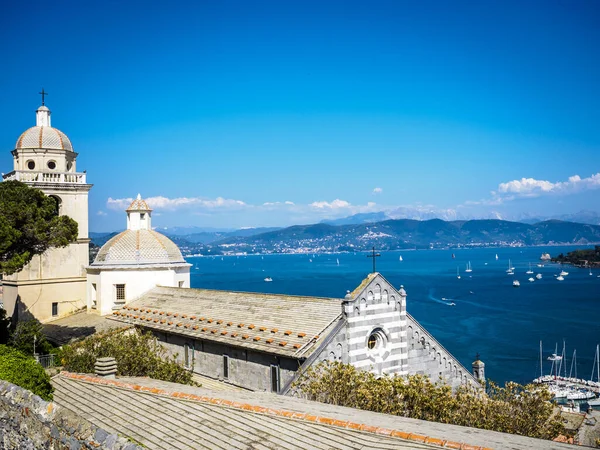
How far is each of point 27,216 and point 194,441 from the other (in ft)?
77.5

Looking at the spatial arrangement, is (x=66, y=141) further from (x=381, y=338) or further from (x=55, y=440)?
(x=55, y=440)

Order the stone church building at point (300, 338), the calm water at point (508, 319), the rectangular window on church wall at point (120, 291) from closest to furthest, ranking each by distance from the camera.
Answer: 1. the stone church building at point (300, 338)
2. the rectangular window on church wall at point (120, 291)
3. the calm water at point (508, 319)

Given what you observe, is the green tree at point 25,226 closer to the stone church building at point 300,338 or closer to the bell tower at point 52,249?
the stone church building at point 300,338

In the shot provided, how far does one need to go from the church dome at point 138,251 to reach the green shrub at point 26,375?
27273mm

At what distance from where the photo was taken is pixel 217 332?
3016 centimetres

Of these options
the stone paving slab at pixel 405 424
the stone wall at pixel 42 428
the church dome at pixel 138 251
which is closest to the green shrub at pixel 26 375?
the stone wall at pixel 42 428

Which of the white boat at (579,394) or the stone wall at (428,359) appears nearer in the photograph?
the stone wall at (428,359)

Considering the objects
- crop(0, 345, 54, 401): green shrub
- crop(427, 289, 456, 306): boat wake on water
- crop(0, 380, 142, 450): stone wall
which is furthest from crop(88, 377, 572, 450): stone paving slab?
crop(427, 289, 456, 306): boat wake on water

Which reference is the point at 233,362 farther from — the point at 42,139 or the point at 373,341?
the point at 42,139

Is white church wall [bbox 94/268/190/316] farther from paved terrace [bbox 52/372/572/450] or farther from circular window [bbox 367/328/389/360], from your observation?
paved terrace [bbox 52/372/572/450]

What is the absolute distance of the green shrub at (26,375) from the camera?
1642 centimetres

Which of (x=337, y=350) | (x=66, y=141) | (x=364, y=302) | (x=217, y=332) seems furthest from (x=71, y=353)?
(x=66, y=141)

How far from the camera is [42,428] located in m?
12.5

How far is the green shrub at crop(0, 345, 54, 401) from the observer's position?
1642 cm
